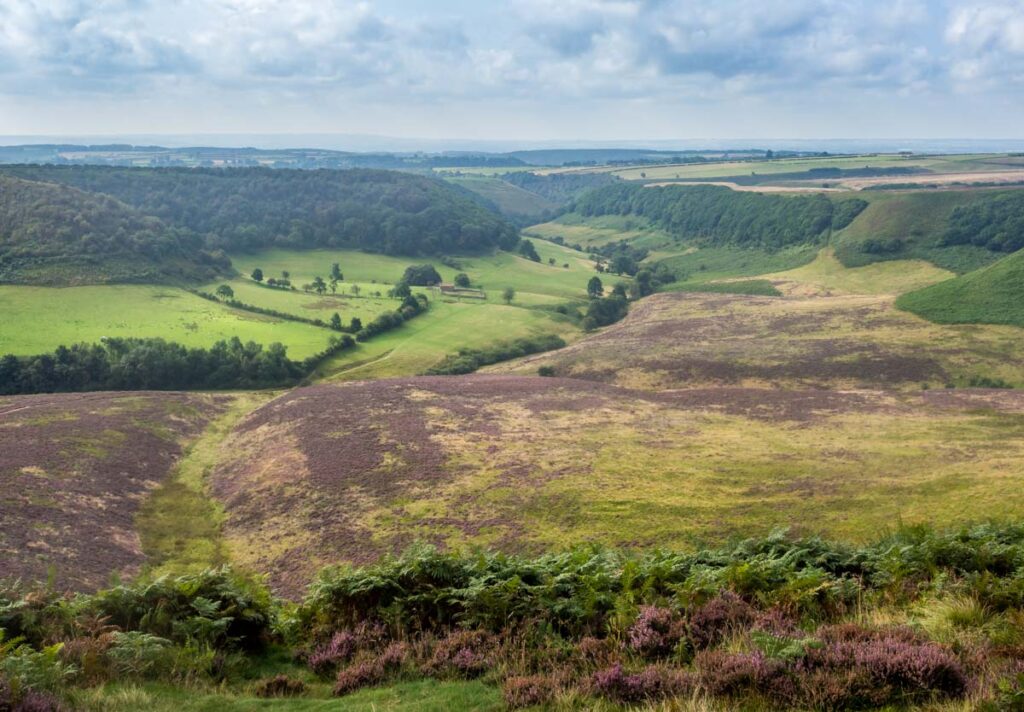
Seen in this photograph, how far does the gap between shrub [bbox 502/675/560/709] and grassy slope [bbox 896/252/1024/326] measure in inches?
3607

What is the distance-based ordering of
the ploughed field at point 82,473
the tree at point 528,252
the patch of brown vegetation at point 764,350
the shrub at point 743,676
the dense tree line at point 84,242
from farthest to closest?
the tree at point 528,252
the dense tree line at point 84,242
the patch of brown vegetation at point 764,350
the ploughed field at point 82,473
the shrub at point 743,676

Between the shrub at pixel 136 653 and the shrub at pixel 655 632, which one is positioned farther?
the shrub at pixel 136 653

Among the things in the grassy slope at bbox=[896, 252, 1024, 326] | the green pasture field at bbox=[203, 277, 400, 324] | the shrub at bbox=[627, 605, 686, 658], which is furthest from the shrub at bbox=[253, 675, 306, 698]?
the green pasture field at bbox=[203, 277, 400, 324]

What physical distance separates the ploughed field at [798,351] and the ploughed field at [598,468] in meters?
7.90

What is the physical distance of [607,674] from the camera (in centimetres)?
1069

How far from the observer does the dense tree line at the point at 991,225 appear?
127 meters

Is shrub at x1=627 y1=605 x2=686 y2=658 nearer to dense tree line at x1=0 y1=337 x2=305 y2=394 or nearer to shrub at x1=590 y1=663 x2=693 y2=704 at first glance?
shrub at x1=590 y1=663 x2=693 y2=704

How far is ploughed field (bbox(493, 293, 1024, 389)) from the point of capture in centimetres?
7081

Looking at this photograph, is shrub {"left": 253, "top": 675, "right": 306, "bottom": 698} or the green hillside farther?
the green hillside

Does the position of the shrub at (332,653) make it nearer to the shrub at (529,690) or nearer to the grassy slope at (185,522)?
the shrub at (529,690)

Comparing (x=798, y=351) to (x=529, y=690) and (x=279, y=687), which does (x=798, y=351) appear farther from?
(x=279, y=687)

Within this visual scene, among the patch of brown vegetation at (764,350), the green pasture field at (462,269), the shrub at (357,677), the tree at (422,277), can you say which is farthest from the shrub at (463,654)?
the tree at (422,277)

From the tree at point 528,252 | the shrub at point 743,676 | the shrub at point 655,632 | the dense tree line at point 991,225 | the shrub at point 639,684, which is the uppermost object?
the dense tree line at point 991,225

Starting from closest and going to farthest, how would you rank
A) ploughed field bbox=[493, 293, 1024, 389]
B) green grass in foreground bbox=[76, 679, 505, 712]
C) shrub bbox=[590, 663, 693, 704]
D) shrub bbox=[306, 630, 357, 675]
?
shrub bbox=[590, 663, 693, 704]
green grass in foreground bbox=[76, 679, 505, 712]
shrub bbox=[306, 630, 357, 675]
ploughed field bbox=[493, 293, 1024, 389]
